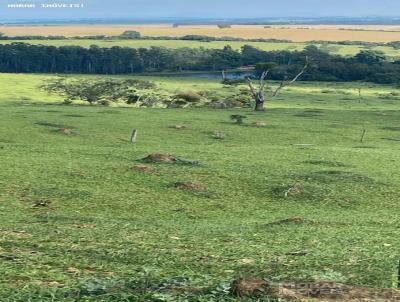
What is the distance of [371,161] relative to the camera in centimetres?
3127

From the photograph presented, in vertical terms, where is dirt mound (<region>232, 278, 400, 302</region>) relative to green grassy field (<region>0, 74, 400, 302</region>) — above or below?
above

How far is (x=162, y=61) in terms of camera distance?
5896 inches

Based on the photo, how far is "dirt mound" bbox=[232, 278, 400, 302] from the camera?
834cm

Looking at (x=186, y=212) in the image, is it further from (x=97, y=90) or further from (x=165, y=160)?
(x=97, y=90)

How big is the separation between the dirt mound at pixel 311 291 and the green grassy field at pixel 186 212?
32 centimetres

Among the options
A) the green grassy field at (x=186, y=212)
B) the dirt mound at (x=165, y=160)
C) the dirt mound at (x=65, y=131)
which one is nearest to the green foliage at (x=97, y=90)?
the dirt mound at (x=65, y=131)

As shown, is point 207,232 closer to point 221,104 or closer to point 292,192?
point 292,192

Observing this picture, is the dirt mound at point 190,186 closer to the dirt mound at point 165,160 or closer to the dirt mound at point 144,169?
the dirt mound at point 144,169

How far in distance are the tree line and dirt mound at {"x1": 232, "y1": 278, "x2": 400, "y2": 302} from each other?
116 meters

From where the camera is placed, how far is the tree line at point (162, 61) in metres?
126

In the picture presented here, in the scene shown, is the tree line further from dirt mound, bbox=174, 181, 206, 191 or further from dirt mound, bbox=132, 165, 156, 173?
dirt mound, bbox=174, 181, 206, 191

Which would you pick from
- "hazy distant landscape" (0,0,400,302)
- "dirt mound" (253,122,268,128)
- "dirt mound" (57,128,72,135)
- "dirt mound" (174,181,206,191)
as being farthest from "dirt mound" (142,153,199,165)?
"dirt mound" (253,122,268,128)

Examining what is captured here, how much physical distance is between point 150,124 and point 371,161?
20163 millimetres

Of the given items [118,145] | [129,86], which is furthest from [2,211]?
[129,86]
